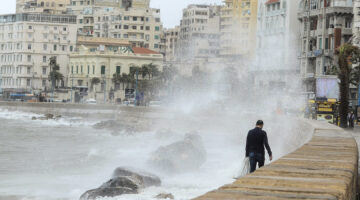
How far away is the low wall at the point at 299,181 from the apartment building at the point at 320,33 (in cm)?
6013

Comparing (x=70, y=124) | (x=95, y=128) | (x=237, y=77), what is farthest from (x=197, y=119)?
(x=237, y=77)

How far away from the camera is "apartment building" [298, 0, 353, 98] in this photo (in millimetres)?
A: 73688

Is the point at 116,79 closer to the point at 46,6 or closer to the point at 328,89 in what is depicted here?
the point at 46,6

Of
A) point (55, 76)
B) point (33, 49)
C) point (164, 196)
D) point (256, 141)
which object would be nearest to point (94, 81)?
point (55, 76)

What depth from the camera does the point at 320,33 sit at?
76.4 metres

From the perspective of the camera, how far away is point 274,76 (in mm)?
87250

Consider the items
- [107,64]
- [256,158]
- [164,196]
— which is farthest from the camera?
[107,64]

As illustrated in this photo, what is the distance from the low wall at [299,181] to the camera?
22.3 ft

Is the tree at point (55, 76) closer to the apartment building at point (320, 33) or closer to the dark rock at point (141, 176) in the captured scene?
the apartment building at point (320, 33)

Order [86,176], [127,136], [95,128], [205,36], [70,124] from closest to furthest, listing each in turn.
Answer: [86,176] → [127,136] → [95,128] → [70,124] → [205,36]

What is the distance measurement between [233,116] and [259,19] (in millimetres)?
47174

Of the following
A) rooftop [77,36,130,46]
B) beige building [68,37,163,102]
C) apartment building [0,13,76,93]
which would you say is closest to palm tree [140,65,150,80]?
beige building [68,37,163,102]

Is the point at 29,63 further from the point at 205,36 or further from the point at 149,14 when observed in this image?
the point at 205,36

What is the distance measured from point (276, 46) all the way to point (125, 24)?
52978mm
